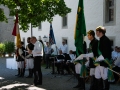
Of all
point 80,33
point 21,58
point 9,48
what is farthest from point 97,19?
point 9,48

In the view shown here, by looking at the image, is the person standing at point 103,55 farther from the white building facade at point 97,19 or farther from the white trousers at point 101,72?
the white building facade at point 97,19

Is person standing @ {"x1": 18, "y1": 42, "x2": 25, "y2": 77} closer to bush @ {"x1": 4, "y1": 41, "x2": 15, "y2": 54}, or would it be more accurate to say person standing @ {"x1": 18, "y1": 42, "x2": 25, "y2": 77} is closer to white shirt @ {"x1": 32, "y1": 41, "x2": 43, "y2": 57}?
white shirt @ {"x1": 32, "y1": 41, "x2": 43, "y2": 57}

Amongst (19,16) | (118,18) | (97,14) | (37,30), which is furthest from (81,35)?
(37,30)

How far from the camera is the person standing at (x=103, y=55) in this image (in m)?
7.69

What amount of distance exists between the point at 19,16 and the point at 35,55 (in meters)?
4.27

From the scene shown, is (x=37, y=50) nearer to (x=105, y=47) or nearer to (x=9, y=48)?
(x=105, y=47)

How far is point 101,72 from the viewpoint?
312 inches

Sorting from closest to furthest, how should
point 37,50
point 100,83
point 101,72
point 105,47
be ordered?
1. point 105,47
2. point 101,72
3. point 100,83
4. point 37,50

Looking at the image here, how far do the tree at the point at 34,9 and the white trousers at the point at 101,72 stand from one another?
18.8 ft

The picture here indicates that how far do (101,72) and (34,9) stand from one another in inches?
238

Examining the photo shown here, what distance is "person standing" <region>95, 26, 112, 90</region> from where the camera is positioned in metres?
7.69

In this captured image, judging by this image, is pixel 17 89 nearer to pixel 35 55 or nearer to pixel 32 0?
pixel 35 55

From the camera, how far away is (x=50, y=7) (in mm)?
13617

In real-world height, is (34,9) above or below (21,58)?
above
